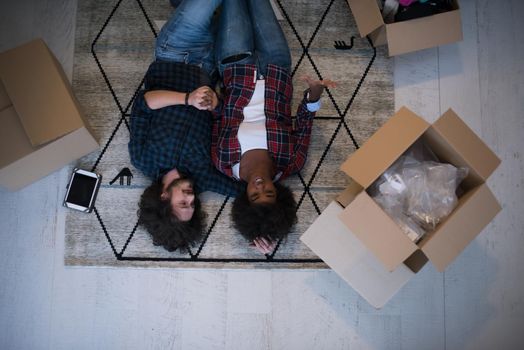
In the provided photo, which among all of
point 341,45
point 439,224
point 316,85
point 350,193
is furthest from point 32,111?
point 439,224

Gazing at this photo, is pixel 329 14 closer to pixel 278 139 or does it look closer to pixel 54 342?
pixel 278 139

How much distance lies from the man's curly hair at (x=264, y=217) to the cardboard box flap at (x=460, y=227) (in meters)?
0.45

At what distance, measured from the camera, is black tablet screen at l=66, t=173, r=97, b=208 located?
1655 mm

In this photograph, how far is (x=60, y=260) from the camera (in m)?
1.66

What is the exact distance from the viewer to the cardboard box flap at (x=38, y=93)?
1427mm

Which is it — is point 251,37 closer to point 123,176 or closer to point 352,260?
point 123,176

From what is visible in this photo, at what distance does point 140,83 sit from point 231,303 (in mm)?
976

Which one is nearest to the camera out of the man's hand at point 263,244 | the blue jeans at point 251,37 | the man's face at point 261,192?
the man's face at point 261,192

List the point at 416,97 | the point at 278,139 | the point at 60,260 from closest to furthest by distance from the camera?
the point at 278,139 → the point at 60,260 → the point at 416,97

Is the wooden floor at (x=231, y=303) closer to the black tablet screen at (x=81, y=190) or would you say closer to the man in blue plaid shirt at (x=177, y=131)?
the black tablet screen at (x=81, y=190)

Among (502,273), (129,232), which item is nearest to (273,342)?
(129,232)

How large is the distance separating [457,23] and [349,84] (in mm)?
458

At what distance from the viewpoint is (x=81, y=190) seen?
166 cm

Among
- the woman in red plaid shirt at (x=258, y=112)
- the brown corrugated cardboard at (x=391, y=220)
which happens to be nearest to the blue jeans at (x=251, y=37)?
the woman in red plaid shirt at (x=258, y=112)
